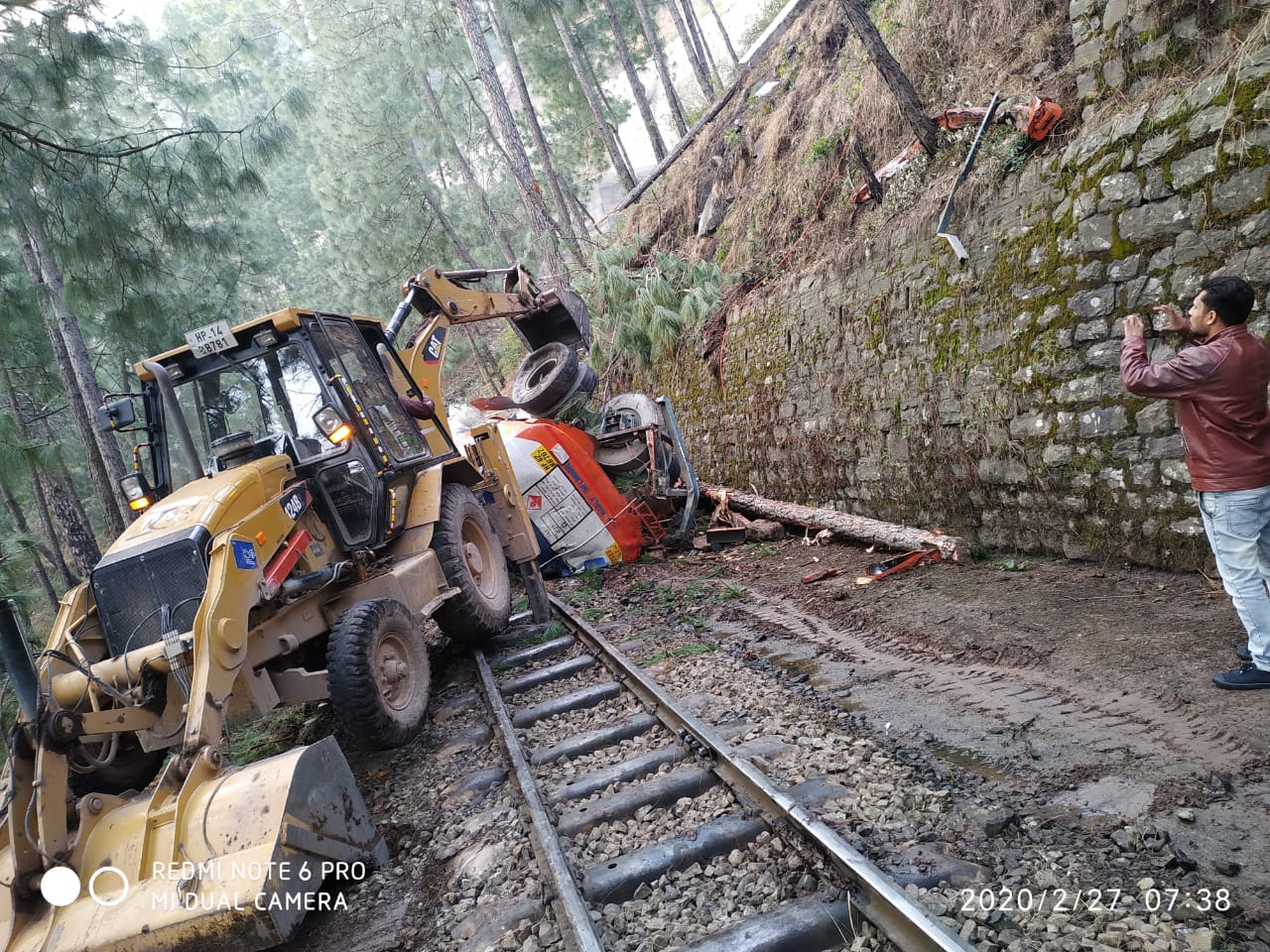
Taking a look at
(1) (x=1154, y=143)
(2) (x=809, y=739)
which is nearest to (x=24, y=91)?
(2) (x=809, y=739)

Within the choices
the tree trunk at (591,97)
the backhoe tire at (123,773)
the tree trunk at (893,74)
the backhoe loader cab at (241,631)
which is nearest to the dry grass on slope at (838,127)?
the tree trunk at (893,74)

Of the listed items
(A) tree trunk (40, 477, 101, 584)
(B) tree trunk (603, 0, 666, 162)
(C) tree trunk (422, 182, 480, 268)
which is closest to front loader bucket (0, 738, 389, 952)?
(A) tree trunk (40, 477, 101, 584)

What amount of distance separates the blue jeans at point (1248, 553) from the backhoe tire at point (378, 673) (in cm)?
460

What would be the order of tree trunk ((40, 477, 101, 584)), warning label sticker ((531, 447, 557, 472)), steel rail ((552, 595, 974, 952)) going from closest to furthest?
steel rail ((552, 595, 974, 952)) → warning label sticker ((531, 447, 557, 472)) → tree trunk ((40, 477, 101, 584))

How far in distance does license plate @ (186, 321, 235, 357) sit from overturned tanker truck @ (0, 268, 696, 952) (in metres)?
0.02

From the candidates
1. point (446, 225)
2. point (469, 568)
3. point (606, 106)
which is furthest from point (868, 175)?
point (606, 106)

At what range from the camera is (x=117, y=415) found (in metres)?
5.48

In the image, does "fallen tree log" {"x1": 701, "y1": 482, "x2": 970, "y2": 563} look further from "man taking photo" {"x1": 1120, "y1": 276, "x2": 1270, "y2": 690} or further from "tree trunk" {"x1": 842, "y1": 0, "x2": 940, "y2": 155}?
"tree trunk" {"x1": 842, "y1": 0, "x2": 940, "y2": 155}

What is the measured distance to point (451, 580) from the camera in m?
Result: 6.15

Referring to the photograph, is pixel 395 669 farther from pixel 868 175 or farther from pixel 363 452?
pixel 868 175

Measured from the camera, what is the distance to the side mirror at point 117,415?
5469 millimetres

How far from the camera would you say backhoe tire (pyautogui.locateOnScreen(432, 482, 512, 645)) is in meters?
6.18

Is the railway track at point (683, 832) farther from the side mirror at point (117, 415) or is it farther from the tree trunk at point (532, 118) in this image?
the tree trunk at point (532, 118)

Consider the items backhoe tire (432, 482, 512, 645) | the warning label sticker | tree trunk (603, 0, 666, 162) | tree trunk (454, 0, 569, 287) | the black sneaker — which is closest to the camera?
the black sneaker
